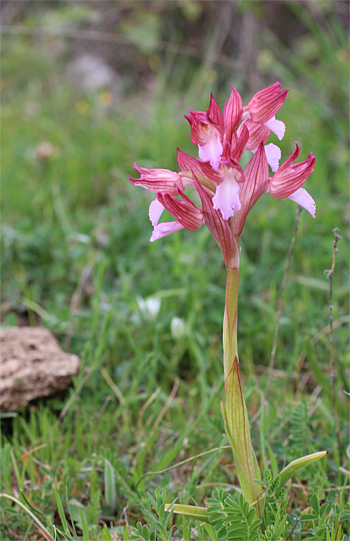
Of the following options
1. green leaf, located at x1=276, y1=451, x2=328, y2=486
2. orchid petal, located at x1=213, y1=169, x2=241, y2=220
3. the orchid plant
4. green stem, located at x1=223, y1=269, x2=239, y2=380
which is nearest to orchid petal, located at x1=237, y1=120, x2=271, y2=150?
the orchid plant

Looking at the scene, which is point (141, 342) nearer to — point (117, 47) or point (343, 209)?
point (343, 209)

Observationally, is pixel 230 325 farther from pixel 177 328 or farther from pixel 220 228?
pixel 177 328

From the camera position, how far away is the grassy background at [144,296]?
1.28 meters

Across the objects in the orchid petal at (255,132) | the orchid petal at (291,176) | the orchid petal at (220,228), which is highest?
the orchid petal at (255,132)

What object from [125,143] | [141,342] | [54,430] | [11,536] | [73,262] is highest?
[125,143]

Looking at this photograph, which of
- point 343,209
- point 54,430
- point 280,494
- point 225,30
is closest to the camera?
point 280,494

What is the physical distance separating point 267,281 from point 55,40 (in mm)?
4702

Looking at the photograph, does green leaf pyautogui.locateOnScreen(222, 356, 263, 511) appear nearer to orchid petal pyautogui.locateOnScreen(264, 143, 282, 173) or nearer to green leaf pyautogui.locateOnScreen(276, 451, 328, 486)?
green leaf pyautogui.locateOnScreen(276, 451, 328, 486)

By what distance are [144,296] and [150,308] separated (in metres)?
0.23

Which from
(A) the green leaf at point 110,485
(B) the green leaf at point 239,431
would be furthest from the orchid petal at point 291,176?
(A) the green leaf at point 110,485

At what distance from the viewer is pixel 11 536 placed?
1145mm

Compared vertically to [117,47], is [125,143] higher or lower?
lower

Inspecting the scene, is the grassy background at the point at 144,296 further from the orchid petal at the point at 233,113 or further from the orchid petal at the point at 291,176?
the orchid petal at the point at 233,113

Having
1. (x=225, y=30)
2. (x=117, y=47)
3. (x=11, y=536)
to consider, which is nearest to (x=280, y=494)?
(x=11, y=536)
